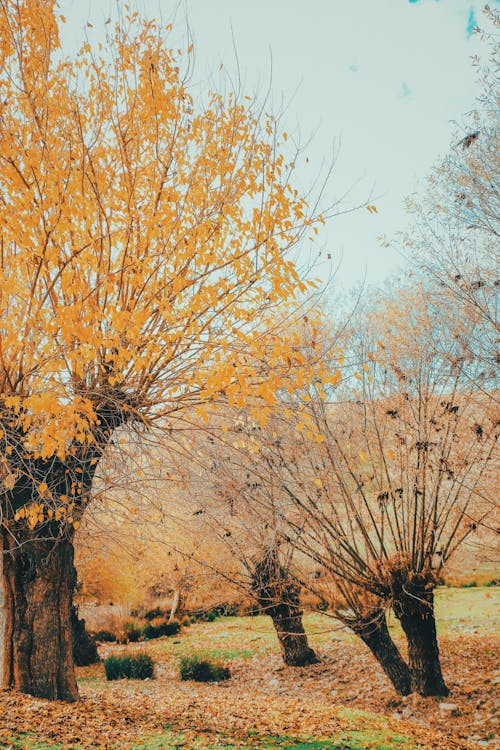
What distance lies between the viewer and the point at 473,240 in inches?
351

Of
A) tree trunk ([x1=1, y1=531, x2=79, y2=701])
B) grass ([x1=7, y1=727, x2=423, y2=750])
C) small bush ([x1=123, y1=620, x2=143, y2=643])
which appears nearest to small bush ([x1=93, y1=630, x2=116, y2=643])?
small bush ([x1=123, y1=620, x2=143, y2=643])

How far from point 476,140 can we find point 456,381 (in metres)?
3.97

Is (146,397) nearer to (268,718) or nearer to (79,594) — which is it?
(268,718)

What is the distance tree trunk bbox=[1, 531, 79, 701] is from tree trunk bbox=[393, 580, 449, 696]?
4730mm

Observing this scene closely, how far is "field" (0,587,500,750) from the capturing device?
538 centimetres

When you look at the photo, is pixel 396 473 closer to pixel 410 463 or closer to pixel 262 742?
pixel 410 463

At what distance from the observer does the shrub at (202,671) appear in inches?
486

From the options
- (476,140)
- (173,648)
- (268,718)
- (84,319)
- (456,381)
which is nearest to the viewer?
(84,319)

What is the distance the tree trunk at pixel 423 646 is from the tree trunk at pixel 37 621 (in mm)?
4730

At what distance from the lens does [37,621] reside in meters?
6.49

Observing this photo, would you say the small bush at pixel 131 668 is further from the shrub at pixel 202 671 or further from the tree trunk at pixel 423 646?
the tree trunk at pixel 423 646

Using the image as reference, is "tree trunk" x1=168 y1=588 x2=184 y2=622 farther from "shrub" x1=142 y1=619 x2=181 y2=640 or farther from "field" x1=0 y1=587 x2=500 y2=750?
"field" x1=0 y1=587 x2=500 y2=750

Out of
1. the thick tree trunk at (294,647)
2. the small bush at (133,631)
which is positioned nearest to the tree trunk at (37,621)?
the thick tree trunk at (294,647)

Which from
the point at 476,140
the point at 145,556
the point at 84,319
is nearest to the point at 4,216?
the point at 84,319
